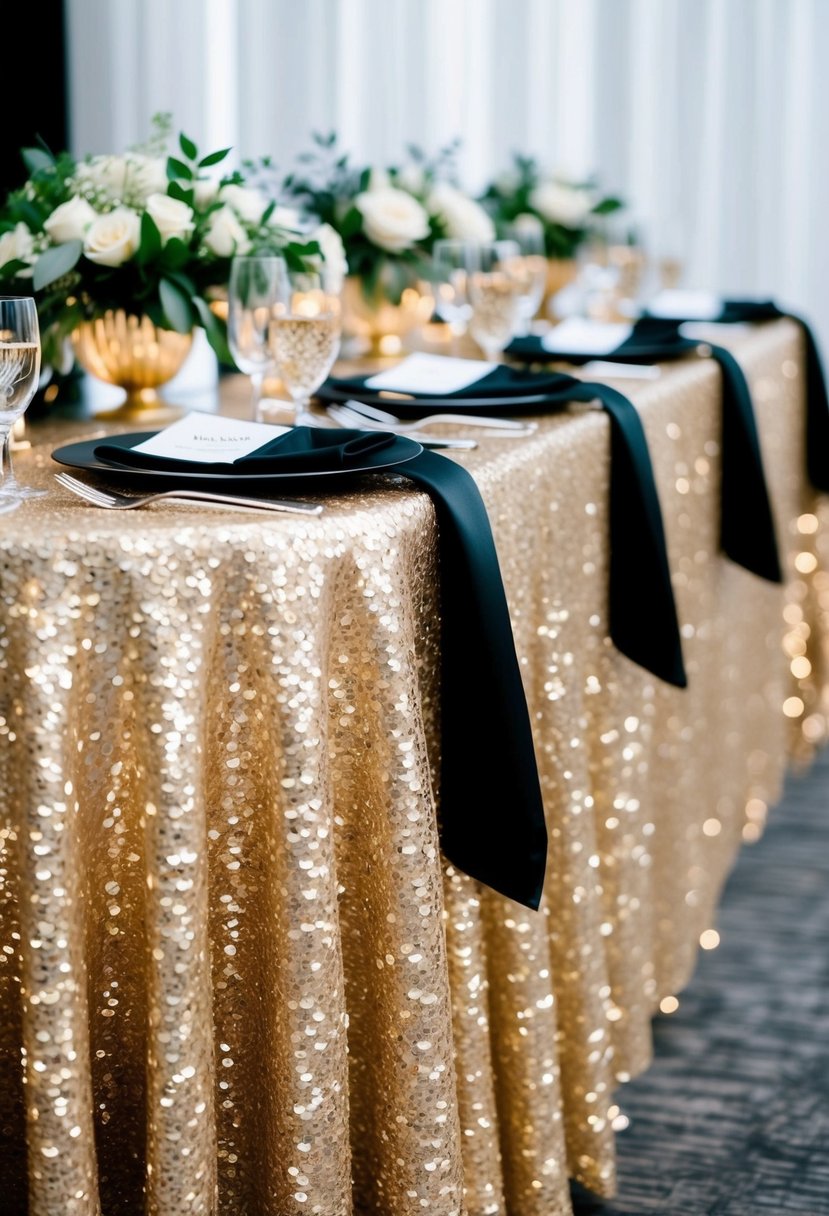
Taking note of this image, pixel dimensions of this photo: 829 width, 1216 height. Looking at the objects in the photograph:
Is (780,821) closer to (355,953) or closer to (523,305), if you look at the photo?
(523,305)

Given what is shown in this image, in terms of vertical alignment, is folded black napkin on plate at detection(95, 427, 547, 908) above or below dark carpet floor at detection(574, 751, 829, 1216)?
above

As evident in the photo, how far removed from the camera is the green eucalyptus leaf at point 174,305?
1.41 metres

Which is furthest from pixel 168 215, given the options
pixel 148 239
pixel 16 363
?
pixel 16 363

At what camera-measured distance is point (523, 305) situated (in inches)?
73.2

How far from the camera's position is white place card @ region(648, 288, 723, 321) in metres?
2.51

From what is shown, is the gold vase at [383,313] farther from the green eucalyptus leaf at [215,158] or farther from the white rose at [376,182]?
the green eucalyptus leaf at [215,158]

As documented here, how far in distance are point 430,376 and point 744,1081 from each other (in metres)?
1.00

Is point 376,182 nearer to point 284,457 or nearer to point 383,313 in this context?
point 383,313

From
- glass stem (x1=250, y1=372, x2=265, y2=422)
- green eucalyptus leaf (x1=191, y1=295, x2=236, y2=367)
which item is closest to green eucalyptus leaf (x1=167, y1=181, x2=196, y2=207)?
green eucalyptus leaf (x1=191, y1=295, x2=236, y2=367)

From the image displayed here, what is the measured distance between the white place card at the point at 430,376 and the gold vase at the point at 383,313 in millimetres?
379

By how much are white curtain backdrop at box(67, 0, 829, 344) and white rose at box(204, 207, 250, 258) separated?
214 centimetres

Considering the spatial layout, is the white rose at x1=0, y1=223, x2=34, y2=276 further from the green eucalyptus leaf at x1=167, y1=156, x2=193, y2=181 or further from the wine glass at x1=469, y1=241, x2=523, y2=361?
the wine glass at x1=469, y1=241, x2=523, y2=361

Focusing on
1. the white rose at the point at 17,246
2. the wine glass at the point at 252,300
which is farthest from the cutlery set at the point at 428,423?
the white rose at the point at 17,246

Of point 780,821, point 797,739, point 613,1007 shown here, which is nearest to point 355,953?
point 613,1007
